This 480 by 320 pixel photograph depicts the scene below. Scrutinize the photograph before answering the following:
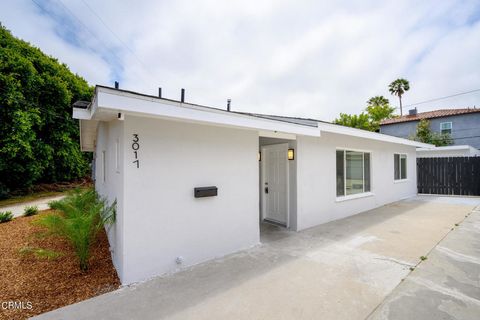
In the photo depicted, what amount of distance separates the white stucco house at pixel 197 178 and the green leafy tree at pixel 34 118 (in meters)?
8.38

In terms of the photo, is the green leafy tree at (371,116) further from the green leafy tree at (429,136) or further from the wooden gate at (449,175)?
the wooden gate at (449,175)

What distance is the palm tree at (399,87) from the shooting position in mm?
31688

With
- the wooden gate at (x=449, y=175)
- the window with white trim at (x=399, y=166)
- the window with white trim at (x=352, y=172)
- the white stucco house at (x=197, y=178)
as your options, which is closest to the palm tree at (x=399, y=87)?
the wooden gate at (x=449, y=175)

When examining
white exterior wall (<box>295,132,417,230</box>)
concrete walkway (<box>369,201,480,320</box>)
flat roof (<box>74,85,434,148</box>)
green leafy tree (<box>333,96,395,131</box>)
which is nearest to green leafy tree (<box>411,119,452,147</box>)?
green leafy tree (<box>333,96,395,131</box>)

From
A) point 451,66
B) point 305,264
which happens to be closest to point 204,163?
point 305,264

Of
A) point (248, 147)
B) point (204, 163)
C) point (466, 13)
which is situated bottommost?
point (204, 163)

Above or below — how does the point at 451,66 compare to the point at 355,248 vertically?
above

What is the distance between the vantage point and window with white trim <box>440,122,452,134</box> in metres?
20.3

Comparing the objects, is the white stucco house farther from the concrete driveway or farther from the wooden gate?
the wooden gate

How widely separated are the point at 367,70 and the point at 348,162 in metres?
10.6

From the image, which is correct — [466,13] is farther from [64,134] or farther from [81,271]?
[64,134]

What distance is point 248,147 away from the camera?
4.88 m

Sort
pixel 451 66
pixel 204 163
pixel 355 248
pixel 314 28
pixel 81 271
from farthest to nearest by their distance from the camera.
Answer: pixel 451 66 < pixel 314 28 < pixel 355 248 < pixel 204 163 < pixel 81 271

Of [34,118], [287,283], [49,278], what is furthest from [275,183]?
[34,118]
